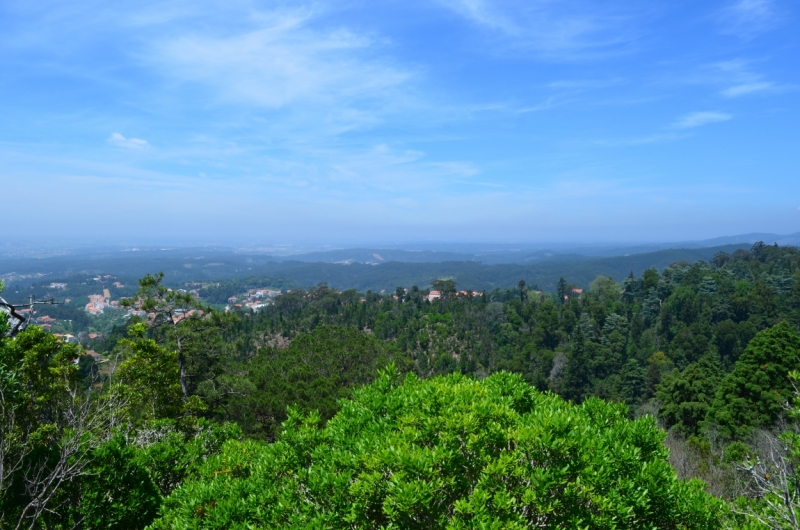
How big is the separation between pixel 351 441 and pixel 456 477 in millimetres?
1091

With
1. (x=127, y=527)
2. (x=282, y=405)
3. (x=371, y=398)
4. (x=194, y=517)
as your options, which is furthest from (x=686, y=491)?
(x=282, y=405)

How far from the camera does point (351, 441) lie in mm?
4238

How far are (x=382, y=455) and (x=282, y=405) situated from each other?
12733 mm

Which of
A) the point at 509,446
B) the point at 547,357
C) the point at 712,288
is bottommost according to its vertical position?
the point at 547,357

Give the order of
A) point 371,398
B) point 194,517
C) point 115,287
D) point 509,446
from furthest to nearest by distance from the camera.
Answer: point 115,287 → point 371,398 → point 194,517 → point 509,446

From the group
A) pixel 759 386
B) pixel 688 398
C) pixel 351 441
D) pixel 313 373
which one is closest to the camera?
pixel 351 441

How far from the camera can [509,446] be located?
12.7 feet

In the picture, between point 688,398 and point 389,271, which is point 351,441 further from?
point 389,271

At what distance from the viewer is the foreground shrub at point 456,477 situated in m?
3.32

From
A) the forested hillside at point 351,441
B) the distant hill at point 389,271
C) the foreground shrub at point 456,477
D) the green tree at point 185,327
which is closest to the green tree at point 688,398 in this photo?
the forested hillside at point 351,441

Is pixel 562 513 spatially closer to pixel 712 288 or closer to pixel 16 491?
pixel 16 491

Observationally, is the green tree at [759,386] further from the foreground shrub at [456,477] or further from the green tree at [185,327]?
the green tree at [185,327]

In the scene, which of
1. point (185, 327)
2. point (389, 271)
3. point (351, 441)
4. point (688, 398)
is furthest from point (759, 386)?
point (389, 271)

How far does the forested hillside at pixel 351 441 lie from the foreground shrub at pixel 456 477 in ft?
0.06
